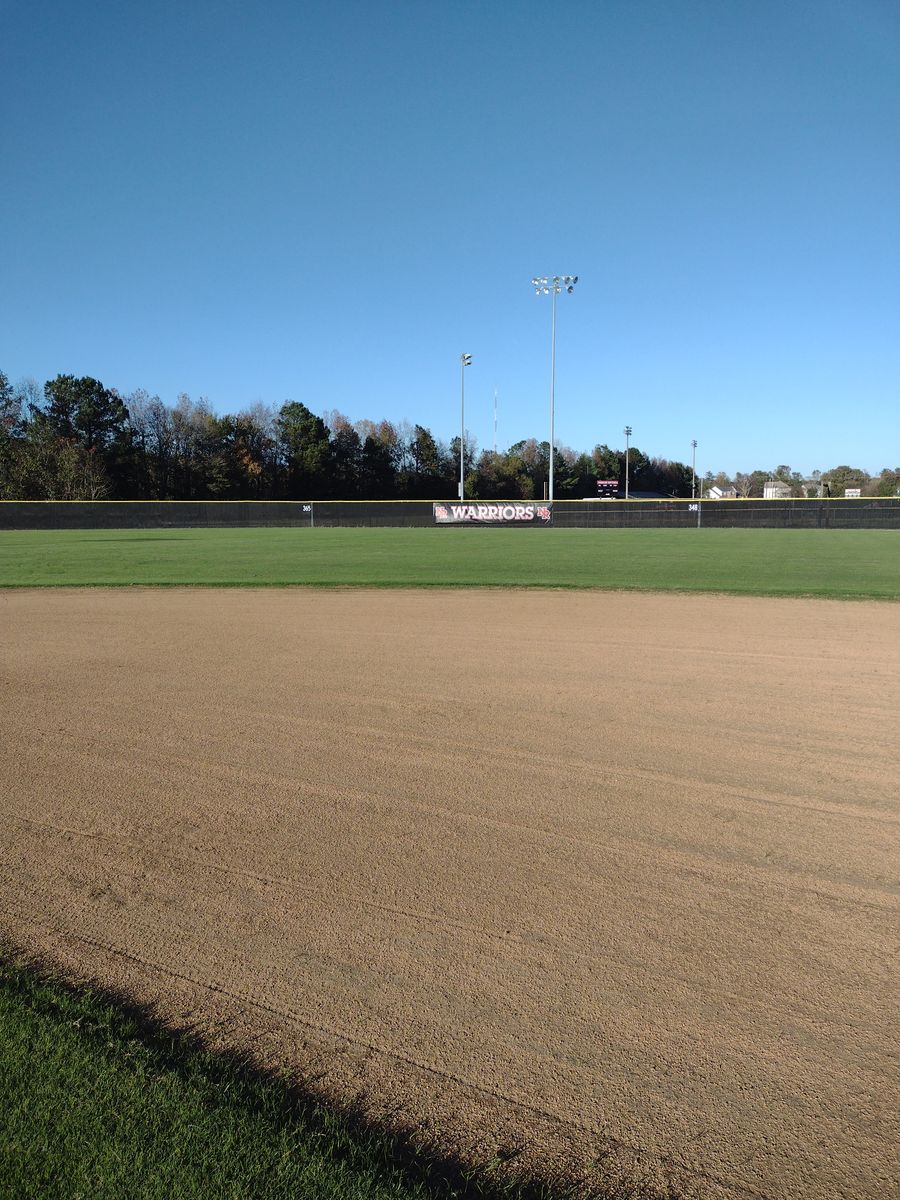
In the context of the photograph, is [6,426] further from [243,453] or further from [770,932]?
[770,932]

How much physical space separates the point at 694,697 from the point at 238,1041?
17.0ft

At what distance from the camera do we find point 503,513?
136 feet

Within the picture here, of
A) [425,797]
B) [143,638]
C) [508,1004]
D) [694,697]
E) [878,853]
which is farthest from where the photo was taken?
[143,638]

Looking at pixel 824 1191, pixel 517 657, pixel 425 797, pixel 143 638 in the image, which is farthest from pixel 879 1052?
pixel 143 638

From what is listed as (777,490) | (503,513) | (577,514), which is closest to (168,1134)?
(503,513)

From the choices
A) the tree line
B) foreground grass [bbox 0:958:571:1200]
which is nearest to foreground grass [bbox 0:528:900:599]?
foreground grass [bbox 0:958:571:1200]

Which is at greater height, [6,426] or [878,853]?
[6,426]

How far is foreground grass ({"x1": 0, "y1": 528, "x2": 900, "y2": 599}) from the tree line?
31.4 m

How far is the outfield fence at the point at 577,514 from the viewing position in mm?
41500

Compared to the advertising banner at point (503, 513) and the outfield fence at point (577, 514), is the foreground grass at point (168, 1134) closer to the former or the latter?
the advertising banner at point (503, 513)

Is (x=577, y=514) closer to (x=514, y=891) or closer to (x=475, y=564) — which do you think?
(x=475, y=564)

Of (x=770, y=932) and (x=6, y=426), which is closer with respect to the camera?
(x=770, y=932)

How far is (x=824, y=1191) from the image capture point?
80.2 inches

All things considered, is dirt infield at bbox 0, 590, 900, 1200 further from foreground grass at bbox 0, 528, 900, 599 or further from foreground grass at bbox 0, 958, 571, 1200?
foreground grass at bbox 0, 528, 900, 599
